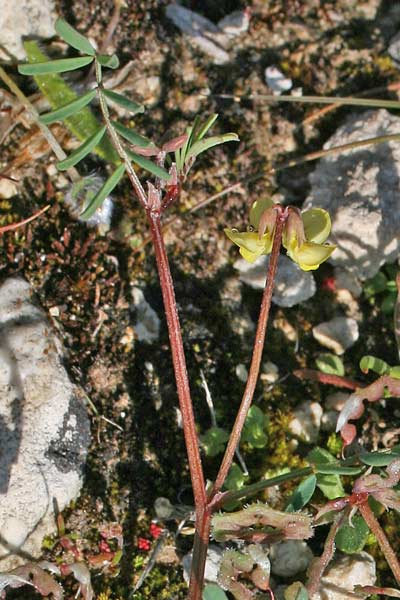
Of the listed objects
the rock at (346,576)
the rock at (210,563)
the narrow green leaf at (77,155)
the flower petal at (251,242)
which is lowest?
the rock at (346,576)

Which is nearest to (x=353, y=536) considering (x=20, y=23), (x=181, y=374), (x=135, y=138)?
(x=181, y=374)

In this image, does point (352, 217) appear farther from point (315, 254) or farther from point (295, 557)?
point (295, 557)

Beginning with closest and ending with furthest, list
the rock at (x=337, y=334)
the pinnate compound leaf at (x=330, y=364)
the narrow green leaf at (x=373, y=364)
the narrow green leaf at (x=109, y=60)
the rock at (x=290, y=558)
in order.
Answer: the narrow green leaf at (x=109, y=60), the rock at (x=290, y=558), the narrow green leaf at (x=373, y=364), the pinnate compound leaf at (x=330, y=364), the rock at (x=337, y=334)

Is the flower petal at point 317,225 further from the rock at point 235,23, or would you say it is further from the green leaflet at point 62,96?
the rock at point 235,23

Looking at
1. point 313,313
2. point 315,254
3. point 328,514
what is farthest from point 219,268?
point 328,514

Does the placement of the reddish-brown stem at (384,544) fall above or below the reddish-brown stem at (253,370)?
below

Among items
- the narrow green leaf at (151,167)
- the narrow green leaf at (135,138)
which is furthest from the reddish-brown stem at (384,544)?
the narrow green leaf at (135,138)
